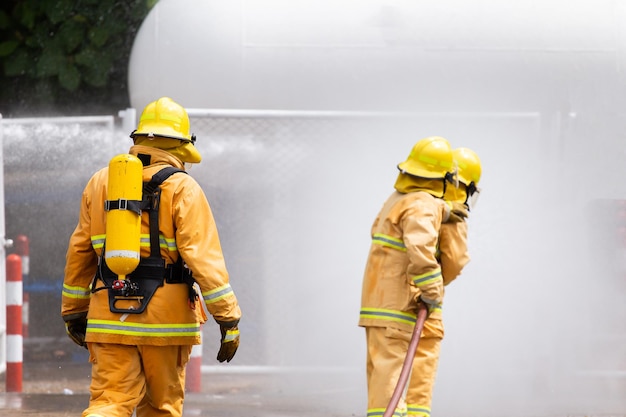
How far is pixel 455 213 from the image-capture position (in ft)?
16.7

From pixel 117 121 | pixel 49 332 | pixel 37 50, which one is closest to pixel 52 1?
pixel 37 50

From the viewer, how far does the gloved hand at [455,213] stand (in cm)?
498

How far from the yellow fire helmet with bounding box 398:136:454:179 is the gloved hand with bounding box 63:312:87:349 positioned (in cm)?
146

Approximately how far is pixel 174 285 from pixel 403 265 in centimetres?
108

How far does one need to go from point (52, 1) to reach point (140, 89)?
13.3ft

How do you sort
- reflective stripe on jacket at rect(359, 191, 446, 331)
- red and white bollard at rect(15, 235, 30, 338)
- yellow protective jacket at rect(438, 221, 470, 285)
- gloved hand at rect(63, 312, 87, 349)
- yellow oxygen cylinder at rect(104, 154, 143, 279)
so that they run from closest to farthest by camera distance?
yellow oxygen cylinder at rect(104, 154, 143, 279)
gloved hand at rect(63, 312, 87, 349)
reflective stripe on jacket at rect(359, 191, 446, 331)
yellow protective jacket at rect(438, 221, 470, 285)
red and white bollard at rect(15, 235, 30, 338)

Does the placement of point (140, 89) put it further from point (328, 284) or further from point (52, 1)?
point (52, 1)

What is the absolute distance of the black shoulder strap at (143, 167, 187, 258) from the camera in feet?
13.6

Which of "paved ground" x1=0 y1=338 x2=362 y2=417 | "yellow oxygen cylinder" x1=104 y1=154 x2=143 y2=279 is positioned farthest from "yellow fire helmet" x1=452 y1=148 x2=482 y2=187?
"yellow oxygen cylinder" x1=104 y1=154 x2=143 y2=279

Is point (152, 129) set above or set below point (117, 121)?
below

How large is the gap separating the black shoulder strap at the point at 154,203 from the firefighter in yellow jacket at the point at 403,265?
1057mm

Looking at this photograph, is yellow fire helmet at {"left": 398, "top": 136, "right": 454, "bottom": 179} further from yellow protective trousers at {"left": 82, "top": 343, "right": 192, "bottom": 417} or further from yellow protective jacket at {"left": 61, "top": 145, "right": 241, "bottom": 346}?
yellow protective trousers at {"left": 82, "top": 343, "right": 192, "bottom": 417}

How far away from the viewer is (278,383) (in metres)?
7.00

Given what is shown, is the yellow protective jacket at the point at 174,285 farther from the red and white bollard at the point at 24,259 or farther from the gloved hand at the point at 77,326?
the red and white bollard at the point at 24,259
